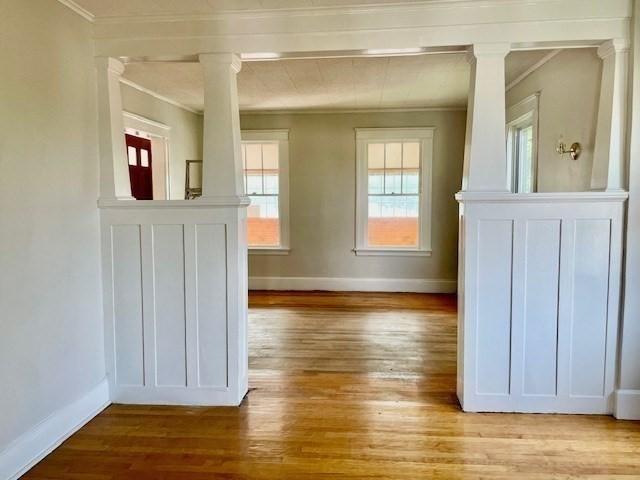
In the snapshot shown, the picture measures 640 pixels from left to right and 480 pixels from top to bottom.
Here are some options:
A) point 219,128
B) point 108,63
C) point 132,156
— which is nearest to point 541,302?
point 219,128

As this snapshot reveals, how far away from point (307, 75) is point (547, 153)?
2.20 metres

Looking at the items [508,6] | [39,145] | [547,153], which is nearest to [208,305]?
[39,145]

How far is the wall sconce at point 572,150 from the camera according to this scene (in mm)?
3142

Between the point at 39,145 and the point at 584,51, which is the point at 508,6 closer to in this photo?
the point at 584,51

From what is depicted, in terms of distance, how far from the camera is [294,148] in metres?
6.18

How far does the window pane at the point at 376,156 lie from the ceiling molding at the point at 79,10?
3951 mm

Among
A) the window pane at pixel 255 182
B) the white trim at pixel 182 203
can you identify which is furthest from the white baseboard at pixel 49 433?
the window pane at pixel 255 182

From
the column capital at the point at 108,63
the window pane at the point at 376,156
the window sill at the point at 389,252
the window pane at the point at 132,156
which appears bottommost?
the window sill at the point at 389,252

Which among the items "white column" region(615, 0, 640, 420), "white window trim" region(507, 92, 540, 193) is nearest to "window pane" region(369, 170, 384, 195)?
"white window trim" region(507, 92, 540, 193)

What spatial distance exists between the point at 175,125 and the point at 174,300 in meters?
3.28

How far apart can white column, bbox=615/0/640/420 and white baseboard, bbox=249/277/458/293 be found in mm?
3469

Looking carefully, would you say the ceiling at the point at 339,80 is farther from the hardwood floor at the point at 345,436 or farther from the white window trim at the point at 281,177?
the hardwood floor at the point at 345,436

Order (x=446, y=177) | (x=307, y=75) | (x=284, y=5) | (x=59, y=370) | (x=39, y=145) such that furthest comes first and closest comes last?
(x=446, y=177), (x=307, y=75), (x=284, y=5), (x=59, y=370), (x=39, y=145)

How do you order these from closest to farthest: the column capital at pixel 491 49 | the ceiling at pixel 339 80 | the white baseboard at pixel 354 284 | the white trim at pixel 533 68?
the column capital at pixel 491 49, the white trim at pixel 533 68, the ceiling at pixel 339 80, the white baseboard at pixel 354 284
